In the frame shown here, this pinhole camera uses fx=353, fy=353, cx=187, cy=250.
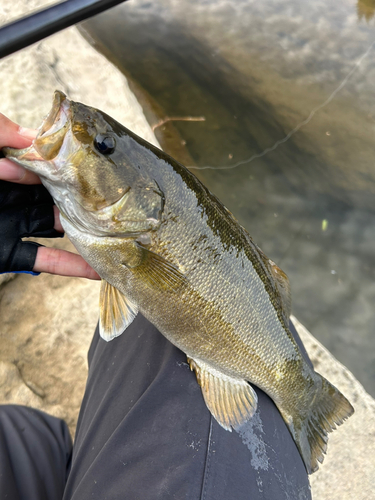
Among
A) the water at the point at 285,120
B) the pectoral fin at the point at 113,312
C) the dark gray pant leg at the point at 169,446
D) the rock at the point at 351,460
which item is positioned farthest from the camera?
the water at the point at 285,120

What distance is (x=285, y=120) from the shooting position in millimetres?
4535

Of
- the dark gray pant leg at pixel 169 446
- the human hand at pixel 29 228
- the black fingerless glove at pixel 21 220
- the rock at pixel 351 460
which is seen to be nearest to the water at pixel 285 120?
the rock at pixel 351 460

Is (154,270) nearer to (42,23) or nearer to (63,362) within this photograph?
(42,23)

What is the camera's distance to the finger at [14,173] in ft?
4.39

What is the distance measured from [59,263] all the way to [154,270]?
1.77 feet

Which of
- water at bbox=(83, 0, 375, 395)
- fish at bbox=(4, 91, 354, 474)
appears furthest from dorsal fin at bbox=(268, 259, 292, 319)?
water at bbox=(83, 0, 375, 395)

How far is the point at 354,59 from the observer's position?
5.10 meters

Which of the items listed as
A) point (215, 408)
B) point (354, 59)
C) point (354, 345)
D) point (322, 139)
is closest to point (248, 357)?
point (215, 408)

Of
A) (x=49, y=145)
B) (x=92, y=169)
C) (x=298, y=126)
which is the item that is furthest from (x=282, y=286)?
(x=298, y=126)

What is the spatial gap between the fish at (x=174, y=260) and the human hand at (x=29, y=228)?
0.21 meters

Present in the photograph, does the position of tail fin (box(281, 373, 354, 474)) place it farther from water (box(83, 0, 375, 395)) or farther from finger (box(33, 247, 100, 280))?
water (box(83, 0, 375, 395))

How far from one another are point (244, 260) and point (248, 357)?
420 mm

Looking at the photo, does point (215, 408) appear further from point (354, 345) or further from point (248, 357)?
point (354, 345)

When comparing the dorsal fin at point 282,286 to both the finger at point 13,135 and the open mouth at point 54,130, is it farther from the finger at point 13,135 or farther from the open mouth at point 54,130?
the finger at point 13,135
